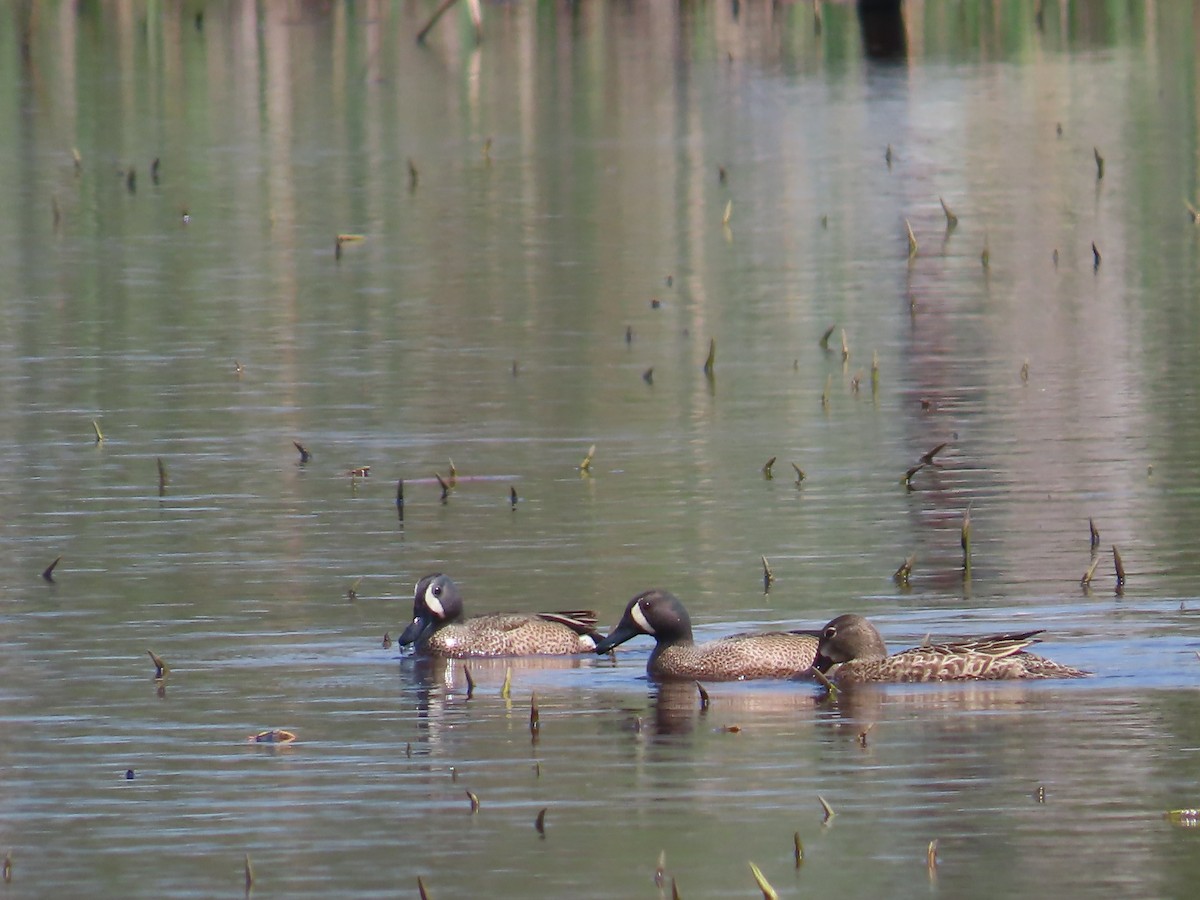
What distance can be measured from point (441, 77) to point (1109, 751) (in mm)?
47002

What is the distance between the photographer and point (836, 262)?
2967cm

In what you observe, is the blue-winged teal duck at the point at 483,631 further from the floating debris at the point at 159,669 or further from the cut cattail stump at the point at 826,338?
the cut cattail stump at the point at 826,338

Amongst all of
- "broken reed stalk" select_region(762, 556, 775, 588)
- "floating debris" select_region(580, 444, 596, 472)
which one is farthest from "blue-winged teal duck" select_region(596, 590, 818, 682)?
"floating debris" select_region(580, 444, 596, 472)

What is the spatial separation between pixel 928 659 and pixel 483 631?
7.40ft

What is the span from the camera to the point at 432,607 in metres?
13.9

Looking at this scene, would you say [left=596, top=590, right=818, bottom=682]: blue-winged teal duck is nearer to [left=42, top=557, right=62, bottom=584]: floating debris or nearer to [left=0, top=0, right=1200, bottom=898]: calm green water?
[left=0, top=0, right=1200, bottom=898]: calm green water

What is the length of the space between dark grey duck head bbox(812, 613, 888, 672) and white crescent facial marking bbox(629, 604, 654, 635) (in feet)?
2.81

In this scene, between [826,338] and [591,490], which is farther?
[826,338]

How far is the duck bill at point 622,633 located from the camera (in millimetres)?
13500


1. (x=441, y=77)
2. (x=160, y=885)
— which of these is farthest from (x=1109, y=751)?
(x=441, y=77)

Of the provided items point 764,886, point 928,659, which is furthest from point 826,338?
point 764,886

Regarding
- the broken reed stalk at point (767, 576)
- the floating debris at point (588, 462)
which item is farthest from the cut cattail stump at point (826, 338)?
the broken reed stalk at point (767, 576)

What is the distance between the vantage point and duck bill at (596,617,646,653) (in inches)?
531

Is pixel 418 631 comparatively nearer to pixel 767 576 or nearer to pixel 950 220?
pixel 767 576
